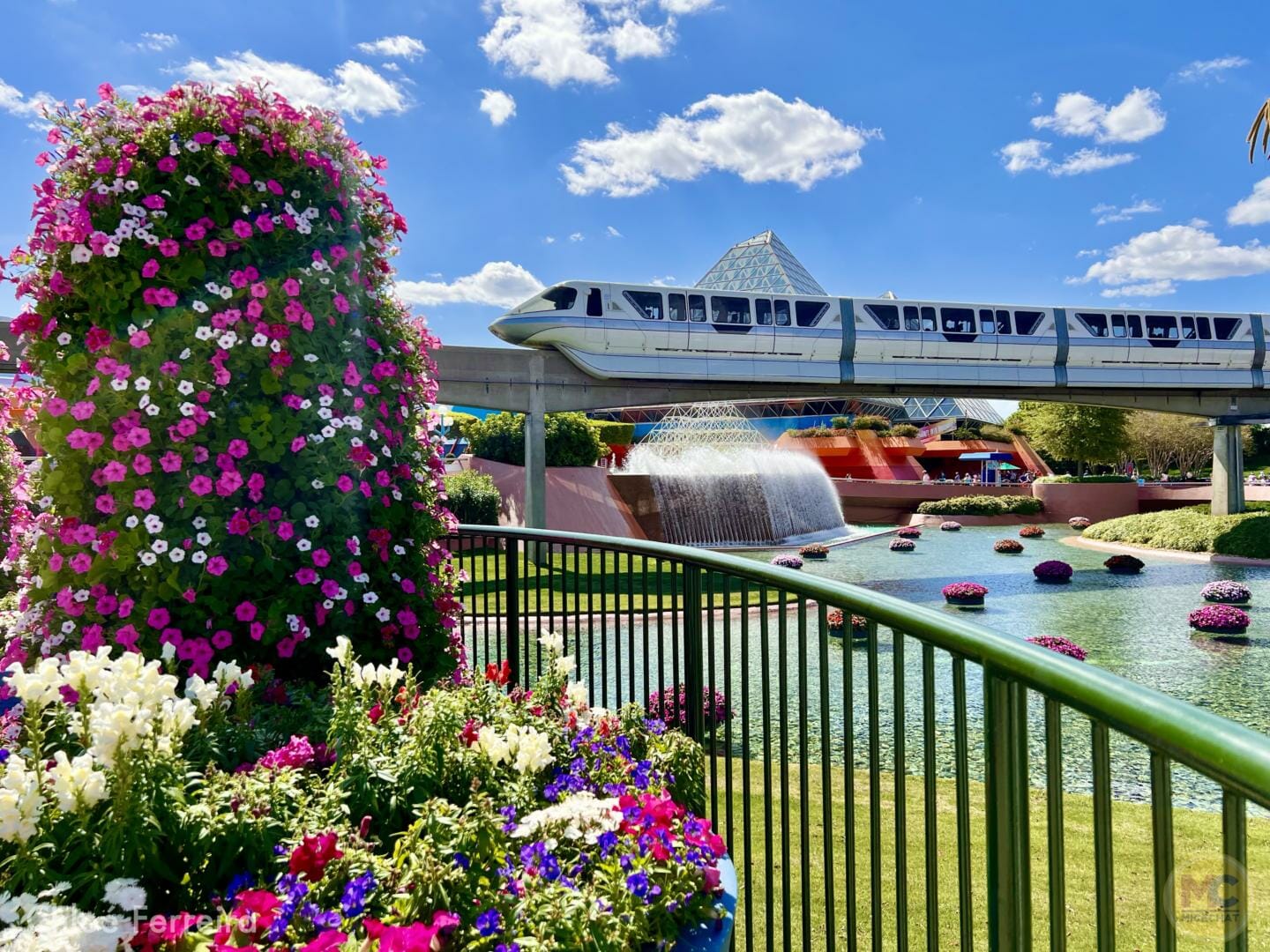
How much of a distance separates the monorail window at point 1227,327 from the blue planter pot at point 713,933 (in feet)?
98.1

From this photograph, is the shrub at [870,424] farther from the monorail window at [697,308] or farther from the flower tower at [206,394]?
the flower tower at [206,394]

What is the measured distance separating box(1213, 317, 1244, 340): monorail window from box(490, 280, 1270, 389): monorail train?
39mm

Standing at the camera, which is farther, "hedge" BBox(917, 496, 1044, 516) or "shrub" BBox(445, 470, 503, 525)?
"hedge" BBox(917, 496, 1044, 516)

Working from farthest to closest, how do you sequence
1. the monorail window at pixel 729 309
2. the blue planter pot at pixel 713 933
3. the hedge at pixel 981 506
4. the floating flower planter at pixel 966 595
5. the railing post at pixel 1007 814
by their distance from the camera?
1. the hedge at pixel 981 506
2. the monorail window at pixel 729 309
3. the floating flower planter at pixel 966 595
4. the blue planter pot at pixel 713 933
5. the railing post at pixel 1007 814

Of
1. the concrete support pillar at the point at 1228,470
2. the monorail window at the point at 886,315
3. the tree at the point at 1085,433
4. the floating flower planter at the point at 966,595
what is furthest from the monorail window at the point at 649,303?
the tree at the point at 1085,433

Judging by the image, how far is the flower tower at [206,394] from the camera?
285cm

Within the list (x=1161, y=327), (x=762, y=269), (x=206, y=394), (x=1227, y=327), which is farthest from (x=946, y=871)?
(x=762, y=269)

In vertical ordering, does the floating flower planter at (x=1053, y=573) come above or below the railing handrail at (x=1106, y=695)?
below

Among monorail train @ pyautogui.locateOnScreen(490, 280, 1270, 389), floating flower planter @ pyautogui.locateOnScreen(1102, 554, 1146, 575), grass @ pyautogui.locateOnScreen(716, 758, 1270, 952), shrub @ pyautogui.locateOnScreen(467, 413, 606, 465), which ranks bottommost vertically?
floating flower planter @ pyautogui.locateOnScreen(1102, 554, 1146, 575)

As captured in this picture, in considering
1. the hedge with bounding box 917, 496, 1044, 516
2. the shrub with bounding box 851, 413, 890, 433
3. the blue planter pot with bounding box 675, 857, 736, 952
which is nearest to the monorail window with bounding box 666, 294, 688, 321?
the blue planter pot with bounding box 675, 857, 736, 952

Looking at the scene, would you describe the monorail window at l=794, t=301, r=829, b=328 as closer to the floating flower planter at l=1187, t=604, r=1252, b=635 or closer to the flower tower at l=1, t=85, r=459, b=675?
the floating flower planter at l=1187, t=604, r=1252, b=635

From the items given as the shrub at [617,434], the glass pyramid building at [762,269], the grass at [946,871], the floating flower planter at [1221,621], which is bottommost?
the floating flower planter at [1221,621]

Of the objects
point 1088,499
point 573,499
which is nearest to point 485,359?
point 573,499

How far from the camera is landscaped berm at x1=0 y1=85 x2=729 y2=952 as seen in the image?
159cm
